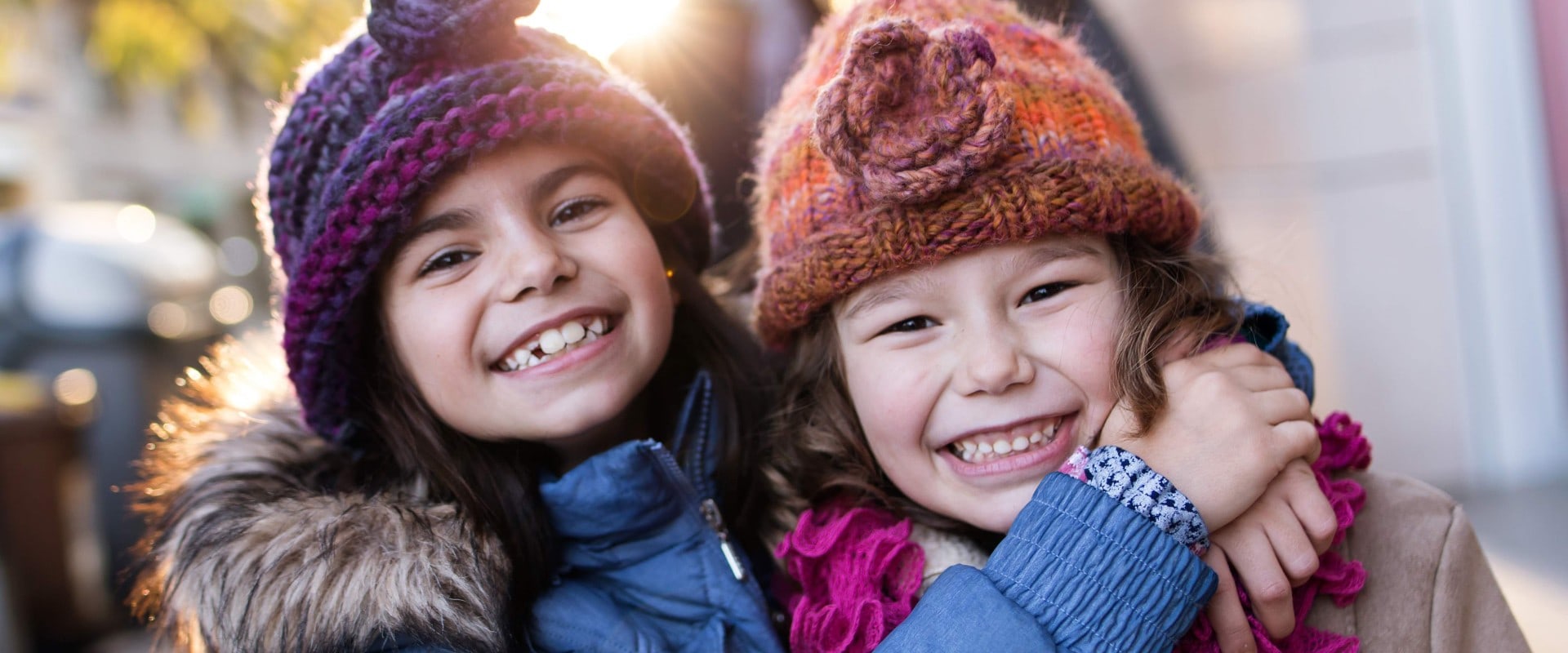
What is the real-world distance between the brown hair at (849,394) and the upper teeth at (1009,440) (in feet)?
0.37

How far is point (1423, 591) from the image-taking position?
1.35 m

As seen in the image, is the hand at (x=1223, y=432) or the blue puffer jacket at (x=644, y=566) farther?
the blue puffer jacket at (x=644, y=566)

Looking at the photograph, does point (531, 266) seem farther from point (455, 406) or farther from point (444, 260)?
point (455, 406)

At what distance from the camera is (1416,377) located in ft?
11.4

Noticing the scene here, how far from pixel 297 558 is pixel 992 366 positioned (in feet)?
3.25

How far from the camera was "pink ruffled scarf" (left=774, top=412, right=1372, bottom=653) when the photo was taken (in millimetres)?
1324

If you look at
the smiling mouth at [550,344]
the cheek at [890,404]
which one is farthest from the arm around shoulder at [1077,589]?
the smiling mouth at [550,344]

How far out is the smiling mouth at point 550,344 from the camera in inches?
61.4

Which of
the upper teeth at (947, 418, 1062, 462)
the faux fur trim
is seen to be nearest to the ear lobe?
the faux fur trim

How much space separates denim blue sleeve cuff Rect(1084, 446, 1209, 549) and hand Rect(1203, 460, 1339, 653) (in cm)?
6

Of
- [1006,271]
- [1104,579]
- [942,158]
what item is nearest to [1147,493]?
[1104,579]

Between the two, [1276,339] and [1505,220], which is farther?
[1505,220]

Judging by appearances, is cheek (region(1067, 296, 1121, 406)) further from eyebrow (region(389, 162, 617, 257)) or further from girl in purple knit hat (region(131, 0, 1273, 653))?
eyebrow (region(389, 162, 617, 257))

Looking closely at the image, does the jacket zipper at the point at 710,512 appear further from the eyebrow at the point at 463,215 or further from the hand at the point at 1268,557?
the hand at the point at 1268,557
